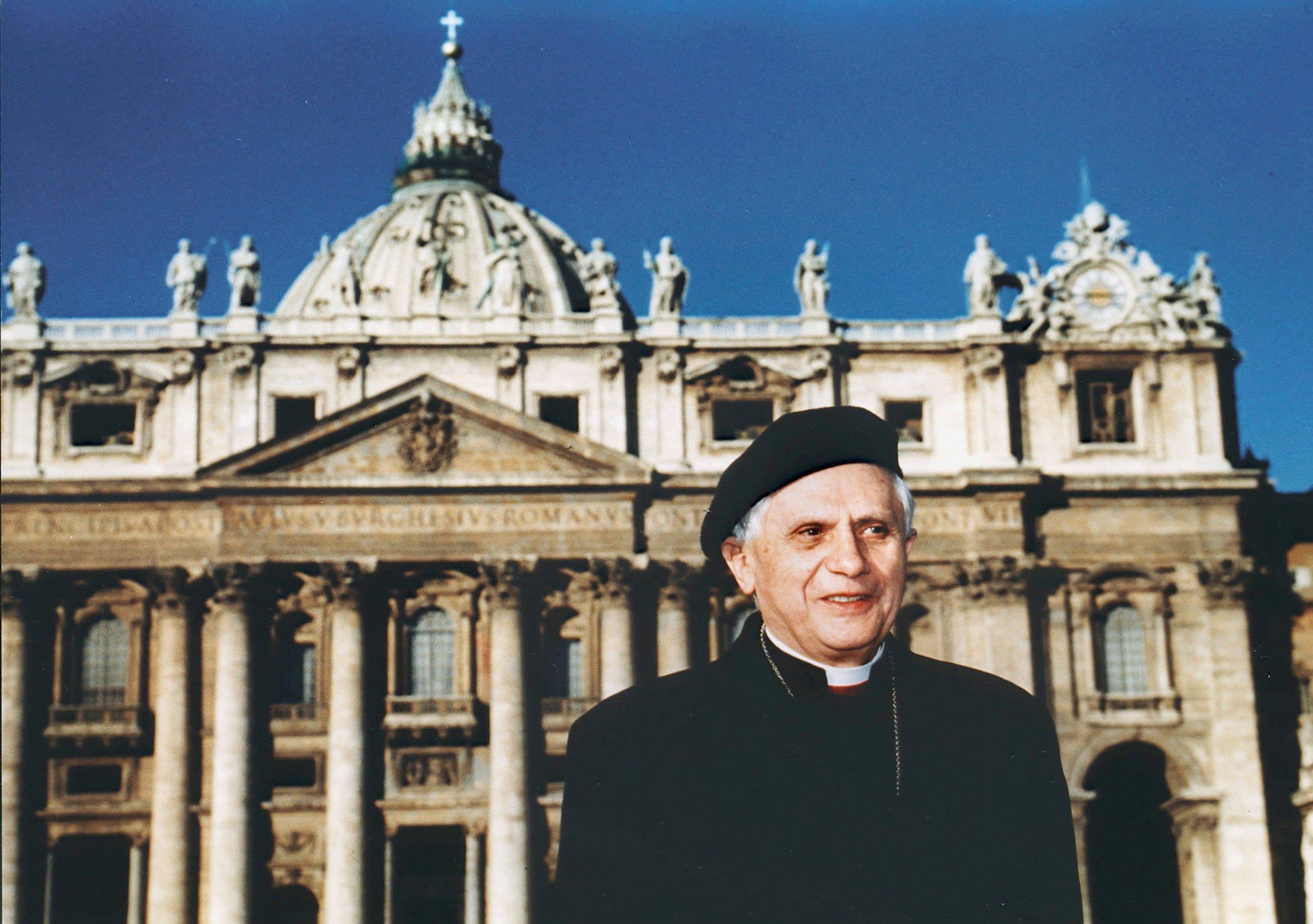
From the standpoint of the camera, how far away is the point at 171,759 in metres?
38.7

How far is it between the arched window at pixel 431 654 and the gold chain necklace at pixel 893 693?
34.1m

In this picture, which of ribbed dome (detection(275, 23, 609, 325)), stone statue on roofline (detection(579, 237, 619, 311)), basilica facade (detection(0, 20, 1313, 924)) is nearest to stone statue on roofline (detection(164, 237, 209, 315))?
basilica facade (detection(0, 20, 1313, 924))

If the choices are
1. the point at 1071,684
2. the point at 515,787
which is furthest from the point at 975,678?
the point at 1071,684

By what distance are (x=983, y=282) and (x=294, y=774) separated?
20.9m

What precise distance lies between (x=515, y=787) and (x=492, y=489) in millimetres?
7035

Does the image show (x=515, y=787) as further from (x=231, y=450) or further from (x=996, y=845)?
(x=996, y=845)

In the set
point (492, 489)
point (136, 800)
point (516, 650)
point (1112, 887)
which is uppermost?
point (492, 489)

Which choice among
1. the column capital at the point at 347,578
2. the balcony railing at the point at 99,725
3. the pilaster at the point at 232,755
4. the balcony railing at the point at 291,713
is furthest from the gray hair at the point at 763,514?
the balcony railing at the point at 99,725

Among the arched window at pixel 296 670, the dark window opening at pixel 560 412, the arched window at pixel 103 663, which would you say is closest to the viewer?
the arched window at pixel 103 663

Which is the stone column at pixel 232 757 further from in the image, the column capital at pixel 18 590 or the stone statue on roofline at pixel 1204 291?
the stone statue on roofline at pixel 1204 291

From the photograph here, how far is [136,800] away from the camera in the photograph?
39.2m

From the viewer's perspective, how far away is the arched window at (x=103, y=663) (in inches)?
1574

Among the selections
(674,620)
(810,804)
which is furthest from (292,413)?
(810,804)

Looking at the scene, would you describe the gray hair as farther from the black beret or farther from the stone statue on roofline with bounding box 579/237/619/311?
the stone statue on roofline with bounding box 579/237/619/311
